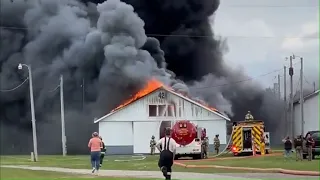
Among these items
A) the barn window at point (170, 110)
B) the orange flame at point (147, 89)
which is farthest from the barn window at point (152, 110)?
the orange flame at point (147, 89)

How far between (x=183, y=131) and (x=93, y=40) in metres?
29.3

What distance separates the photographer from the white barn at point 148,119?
51875 millimetres

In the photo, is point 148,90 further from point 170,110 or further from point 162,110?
point 170,110

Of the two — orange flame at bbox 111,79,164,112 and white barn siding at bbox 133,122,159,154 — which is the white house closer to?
orange flame at bbox 111,79,164,112

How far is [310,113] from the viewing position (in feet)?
203

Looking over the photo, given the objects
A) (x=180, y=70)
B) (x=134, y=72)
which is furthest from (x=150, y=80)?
(x=180, y=70)

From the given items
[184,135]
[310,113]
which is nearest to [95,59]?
[310,113]

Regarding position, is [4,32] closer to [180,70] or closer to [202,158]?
[180,70]

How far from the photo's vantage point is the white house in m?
61.1

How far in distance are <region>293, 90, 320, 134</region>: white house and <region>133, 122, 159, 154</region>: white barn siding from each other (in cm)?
1625

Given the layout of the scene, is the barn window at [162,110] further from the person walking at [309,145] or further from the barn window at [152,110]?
the person walking at [309,145]

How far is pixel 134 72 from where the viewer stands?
56844 mm

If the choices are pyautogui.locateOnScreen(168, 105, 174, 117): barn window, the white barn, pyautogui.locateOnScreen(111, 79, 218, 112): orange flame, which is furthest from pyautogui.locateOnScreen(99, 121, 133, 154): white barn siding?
pyautogui.locateOnScreen(168, 105, 174, 117): barn window

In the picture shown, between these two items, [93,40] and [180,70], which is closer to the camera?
[93,40]
